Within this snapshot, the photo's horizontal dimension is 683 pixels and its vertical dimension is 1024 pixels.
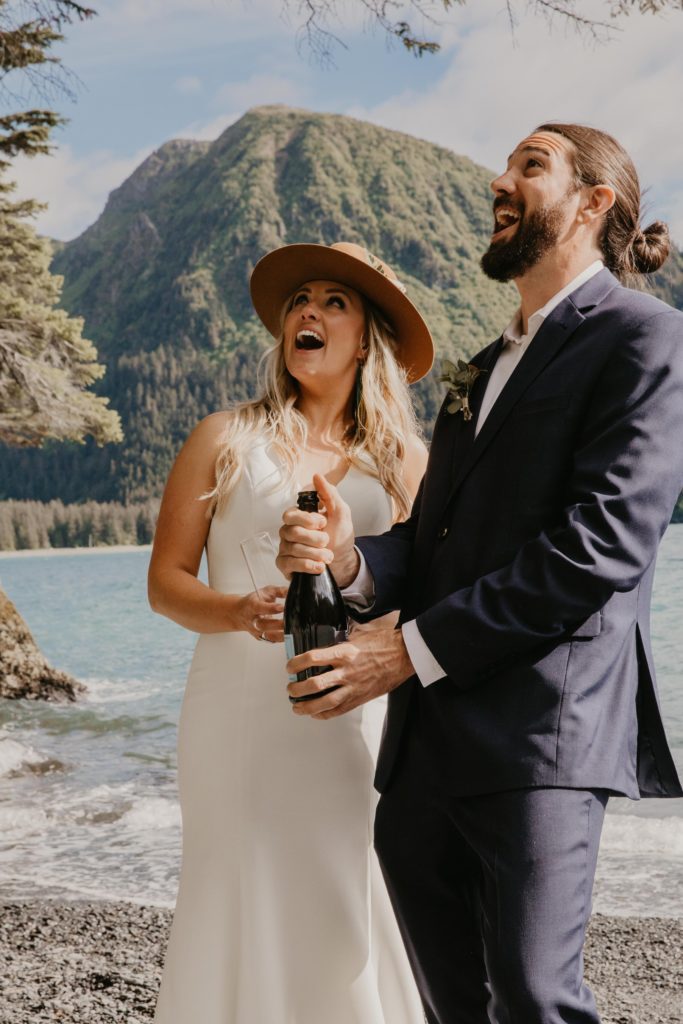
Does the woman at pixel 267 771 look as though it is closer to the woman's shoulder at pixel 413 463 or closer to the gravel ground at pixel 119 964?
the woman's shoulder at pixel 413 463

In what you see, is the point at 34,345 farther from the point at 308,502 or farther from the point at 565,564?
the point at 565,564

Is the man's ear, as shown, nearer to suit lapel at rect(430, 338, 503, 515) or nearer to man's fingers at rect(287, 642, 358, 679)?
suit lapel at rect(430, 338, 503, 515)

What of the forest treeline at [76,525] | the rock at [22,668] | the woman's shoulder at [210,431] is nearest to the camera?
the woman's shoulder at [210,431]

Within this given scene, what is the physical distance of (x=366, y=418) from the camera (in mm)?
3330

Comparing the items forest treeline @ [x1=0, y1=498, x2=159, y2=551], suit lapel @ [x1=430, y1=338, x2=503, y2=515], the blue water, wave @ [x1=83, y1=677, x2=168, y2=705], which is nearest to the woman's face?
suit lapel @ [x1=430, y1=338, x2=503, y2=515]

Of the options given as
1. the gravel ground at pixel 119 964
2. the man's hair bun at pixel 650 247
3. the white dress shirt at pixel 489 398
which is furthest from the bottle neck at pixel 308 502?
the gravel ground at pixel 119 964

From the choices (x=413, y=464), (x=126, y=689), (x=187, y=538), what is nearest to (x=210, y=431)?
(x=187, y=538)

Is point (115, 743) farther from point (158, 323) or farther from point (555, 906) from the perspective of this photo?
point (158, 323)

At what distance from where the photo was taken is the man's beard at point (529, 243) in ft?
7.49

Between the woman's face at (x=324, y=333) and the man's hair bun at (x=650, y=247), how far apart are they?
41.2 inches

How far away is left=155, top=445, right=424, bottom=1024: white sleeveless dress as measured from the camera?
2.81 meters

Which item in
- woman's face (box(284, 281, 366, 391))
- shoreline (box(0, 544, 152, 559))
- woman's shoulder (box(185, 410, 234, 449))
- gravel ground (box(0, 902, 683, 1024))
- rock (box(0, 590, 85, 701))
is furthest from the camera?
shoreline (box(0, 544, 152, 559))

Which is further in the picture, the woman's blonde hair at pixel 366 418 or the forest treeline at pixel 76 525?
the forest treeline at pixel 76 525

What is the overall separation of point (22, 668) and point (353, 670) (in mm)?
13907
